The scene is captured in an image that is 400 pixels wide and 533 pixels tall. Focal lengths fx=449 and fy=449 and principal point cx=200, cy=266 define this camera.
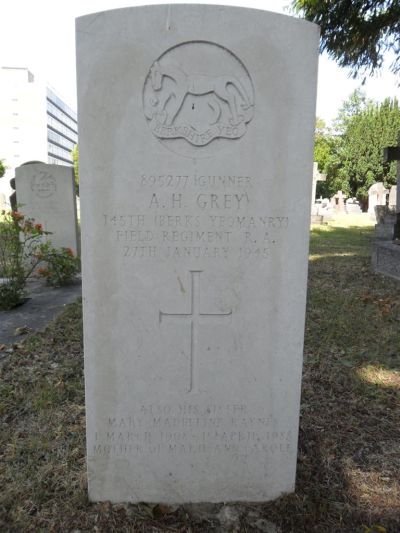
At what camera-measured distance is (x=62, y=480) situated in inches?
94.1

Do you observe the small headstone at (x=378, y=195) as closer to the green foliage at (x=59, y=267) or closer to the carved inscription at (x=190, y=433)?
the green foliage at (x=59, y=267)

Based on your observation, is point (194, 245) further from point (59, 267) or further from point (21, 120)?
point (21, 120)

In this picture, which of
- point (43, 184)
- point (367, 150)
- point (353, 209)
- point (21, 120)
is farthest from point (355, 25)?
point (21, 120)

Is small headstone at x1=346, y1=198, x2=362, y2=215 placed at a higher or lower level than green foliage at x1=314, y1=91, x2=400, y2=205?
lower

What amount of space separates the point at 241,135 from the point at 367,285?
5494 millimetres

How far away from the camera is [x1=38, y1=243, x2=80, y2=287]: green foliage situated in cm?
681

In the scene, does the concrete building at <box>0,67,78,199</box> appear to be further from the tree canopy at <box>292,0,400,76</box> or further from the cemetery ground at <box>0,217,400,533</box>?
the cemetery ground at <box>0,217,400,533</box>

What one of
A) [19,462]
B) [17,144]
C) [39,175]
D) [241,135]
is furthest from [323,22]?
[17,144]

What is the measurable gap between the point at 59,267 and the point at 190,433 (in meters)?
5.20

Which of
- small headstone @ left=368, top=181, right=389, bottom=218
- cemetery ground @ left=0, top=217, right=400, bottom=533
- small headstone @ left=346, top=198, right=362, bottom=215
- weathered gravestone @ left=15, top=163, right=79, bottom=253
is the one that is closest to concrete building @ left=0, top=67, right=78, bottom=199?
small headstone @ left=346, top=198, right=362, bottom=215

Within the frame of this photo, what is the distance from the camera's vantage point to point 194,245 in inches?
80.0

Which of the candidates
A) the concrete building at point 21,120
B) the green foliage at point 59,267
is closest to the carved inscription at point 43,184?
the green foliage at point 59,267

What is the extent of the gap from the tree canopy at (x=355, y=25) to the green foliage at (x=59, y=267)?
5301 mm

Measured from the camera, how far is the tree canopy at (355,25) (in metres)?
6.87
